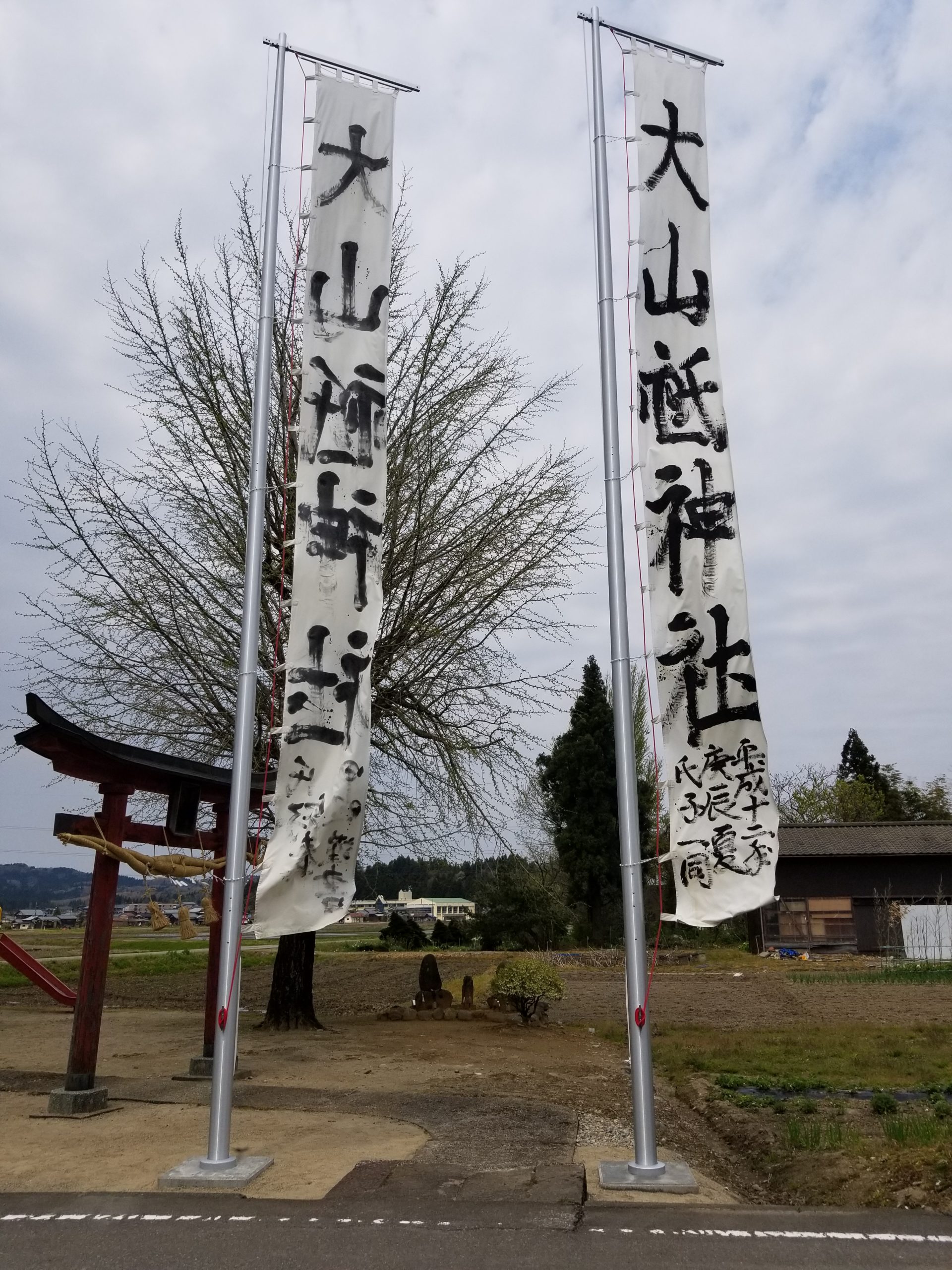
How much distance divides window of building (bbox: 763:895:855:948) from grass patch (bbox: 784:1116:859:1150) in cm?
2211

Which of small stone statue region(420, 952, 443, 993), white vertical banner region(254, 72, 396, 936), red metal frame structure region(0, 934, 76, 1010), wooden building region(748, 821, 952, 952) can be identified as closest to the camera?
white vertical banner region(254, 72, 396, 936)

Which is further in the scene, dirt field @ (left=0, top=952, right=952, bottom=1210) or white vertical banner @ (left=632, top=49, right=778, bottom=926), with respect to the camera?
dirt field @ (left=0, top=952, right=952, bottom=1210)

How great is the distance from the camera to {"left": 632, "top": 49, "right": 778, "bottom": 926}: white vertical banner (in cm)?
586

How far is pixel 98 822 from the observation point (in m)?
8.35

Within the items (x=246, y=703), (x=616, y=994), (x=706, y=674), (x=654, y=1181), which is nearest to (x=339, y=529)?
(x=246, y=703)

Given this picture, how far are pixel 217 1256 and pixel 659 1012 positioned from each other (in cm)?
1220

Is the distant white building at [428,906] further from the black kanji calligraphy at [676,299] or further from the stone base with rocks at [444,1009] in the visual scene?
the black kanji calligraphy at [676,299]

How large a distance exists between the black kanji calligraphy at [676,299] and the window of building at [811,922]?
24500mm

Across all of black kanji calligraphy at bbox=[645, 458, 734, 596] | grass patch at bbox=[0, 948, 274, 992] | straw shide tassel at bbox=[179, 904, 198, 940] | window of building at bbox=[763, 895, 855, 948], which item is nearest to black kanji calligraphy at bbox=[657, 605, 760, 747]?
black kanji calligraphy at bbox=[645, 458, 734, 596]

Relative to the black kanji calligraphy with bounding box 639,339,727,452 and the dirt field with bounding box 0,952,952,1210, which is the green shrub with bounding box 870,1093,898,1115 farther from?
the black kanji calligraphy with bounding box 639,339,727,452

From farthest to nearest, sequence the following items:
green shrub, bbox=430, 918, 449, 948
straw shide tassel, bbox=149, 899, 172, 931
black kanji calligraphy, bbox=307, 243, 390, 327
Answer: green shrub, bbox=430, 918, 449, 948 → straw shide tassel, bbox=149, 899, 172, 931 → black kanji calligraphy, bbox=307, 243, 390, 327

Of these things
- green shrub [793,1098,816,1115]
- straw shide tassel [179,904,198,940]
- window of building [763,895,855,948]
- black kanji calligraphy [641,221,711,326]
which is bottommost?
green shrub [793,1098,816,1115]

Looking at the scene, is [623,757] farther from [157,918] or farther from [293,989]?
[293,989]

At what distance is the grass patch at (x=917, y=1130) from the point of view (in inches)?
248
